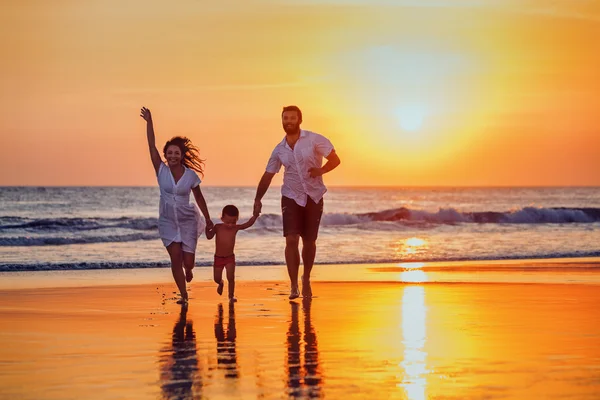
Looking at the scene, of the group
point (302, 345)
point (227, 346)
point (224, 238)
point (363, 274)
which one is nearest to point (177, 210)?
point (224, 238)

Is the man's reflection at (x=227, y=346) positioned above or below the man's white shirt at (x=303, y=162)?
below

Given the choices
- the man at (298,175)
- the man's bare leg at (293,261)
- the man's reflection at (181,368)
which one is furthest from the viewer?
the man's bare leg at (293,261)

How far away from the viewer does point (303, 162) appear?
10.7m

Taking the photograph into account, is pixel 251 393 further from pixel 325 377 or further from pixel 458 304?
pixel 458 304

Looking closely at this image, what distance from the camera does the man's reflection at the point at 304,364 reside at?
18.6ft

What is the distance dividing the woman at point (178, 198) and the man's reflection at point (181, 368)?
2186 mm

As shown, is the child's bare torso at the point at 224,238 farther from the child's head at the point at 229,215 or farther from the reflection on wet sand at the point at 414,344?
the reflection on wet sand at the point at 414,344

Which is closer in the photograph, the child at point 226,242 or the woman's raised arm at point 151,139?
the woman's raised arm at point 151,139

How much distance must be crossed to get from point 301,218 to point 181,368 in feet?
15.3

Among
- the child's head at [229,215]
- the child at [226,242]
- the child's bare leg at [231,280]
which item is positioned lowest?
the child's bare leg at [231,280]

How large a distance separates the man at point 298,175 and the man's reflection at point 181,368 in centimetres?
267

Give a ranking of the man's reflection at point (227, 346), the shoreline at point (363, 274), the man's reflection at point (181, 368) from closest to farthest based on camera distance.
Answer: the man's reflection at point (181, 368)
the man's reflection at point (227, 346)
the shoreline at point (363, 274)

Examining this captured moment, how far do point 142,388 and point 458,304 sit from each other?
5.33m

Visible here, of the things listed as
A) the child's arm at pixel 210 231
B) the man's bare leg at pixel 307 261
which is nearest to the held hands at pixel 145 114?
the child's arm at pixel 210 231
